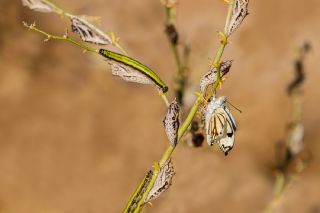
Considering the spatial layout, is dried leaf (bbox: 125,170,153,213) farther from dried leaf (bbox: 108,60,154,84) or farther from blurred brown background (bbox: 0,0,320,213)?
blurred brown background (bbox: 0,0,320,213)

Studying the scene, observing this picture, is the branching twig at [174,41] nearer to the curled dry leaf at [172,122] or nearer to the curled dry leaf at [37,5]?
the curled dry leaf at [37,5]

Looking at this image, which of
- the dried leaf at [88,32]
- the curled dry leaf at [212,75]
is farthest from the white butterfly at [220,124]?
the dried leaf at [88,32]

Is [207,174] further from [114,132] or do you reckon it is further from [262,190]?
[114,132]

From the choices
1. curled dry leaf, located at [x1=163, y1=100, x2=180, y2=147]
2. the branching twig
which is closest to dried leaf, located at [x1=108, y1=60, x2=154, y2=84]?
curled dry leaf, located at [x1=163, y1=100, x2=180, y2=147]

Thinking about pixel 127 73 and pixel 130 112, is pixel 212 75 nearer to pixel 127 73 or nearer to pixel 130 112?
pixel 127 73

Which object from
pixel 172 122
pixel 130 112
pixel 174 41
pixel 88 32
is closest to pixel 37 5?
pixel 88 32

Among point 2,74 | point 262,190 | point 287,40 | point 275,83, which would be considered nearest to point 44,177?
point 2,74

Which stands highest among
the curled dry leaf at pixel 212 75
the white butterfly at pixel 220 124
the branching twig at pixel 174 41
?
the branching twig at pixel 174 41
